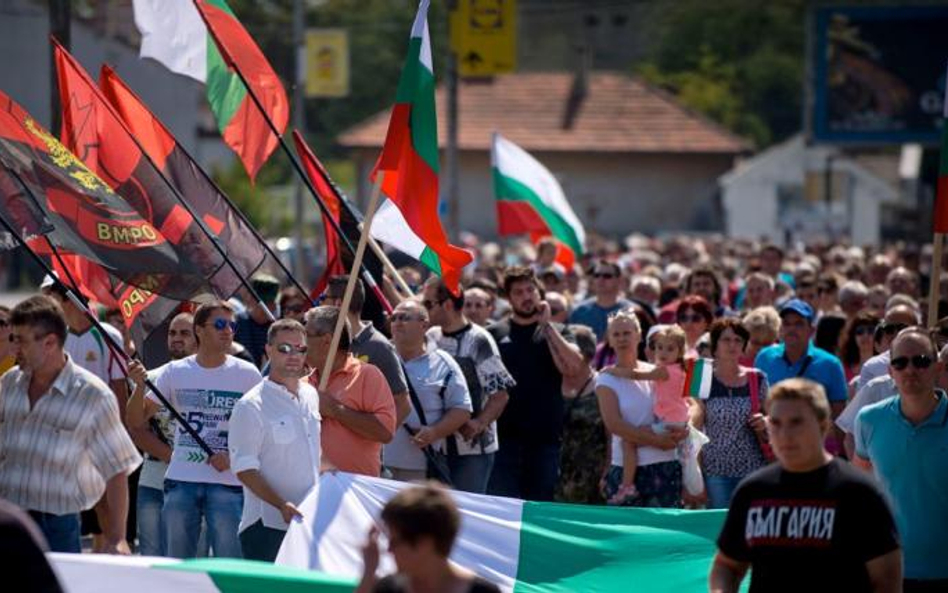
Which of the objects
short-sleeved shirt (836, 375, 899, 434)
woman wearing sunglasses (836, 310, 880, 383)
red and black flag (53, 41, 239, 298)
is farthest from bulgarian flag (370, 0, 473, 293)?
woman wearing sunglasses (836, 310, 880, 383)

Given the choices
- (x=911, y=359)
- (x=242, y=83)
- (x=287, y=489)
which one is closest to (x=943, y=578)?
(x=911, y=359)

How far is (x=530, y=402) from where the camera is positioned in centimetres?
1167

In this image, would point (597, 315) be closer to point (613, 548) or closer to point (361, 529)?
point (613, 548)

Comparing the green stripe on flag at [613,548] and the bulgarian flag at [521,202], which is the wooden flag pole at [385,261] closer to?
the green stripe on flag at [613,548]

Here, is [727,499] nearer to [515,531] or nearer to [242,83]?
[515,531]

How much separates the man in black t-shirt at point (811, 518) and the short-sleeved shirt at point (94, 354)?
19.2 feet

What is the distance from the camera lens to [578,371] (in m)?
11.7

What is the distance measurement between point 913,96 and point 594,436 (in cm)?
2670

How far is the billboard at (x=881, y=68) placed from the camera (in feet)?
121

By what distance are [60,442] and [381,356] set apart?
96.9 inches

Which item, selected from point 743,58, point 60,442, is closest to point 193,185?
point 60,442

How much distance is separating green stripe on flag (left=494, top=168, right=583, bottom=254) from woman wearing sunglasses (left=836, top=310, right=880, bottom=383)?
5.22 metres

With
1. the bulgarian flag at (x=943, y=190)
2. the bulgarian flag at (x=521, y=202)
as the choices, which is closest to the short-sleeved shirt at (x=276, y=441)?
the bulgarian flag at (x=943, y=190)

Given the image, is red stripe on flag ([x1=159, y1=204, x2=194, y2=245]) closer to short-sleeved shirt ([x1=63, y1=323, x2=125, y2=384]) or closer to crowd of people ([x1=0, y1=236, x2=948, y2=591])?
crowd of people ([x1=0, y1=236, x2=948, y2=591])
